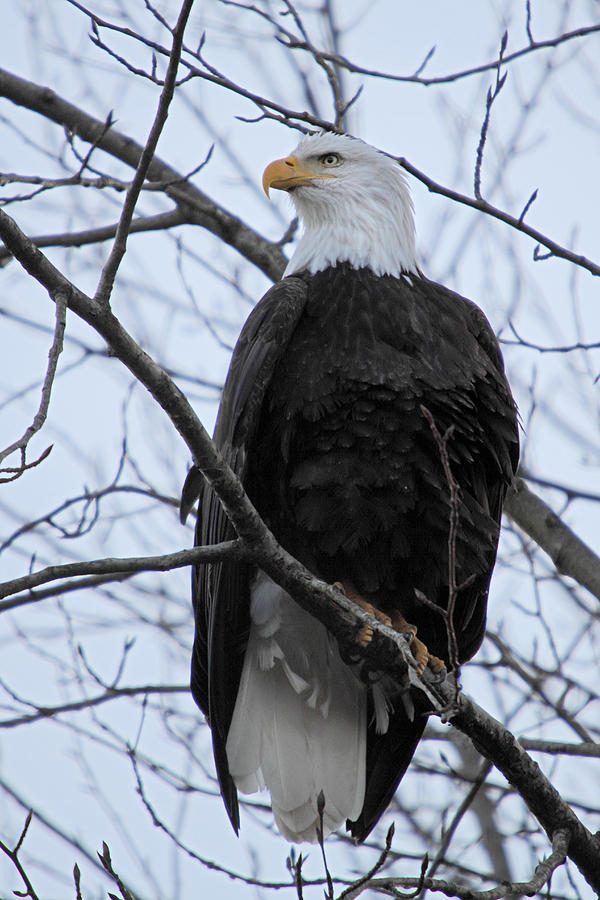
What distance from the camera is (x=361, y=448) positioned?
10.5ft

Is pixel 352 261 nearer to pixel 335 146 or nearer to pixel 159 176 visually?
pixel 335 146

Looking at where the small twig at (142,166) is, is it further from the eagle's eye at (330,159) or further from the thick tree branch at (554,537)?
the eagle's eye at (330,159)

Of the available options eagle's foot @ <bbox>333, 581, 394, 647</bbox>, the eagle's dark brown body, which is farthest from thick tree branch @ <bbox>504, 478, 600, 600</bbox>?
eagle's foot @ <bbox>333, 581, 394, 647</bbox>

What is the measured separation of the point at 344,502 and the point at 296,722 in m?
0.92

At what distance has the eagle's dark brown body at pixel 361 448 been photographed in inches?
125

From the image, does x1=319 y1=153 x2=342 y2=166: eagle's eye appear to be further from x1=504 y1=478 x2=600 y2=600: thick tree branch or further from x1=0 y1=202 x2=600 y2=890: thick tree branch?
x1=0 y1=202 x2=600 y2=890: thick tree branch

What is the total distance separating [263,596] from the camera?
3.55m

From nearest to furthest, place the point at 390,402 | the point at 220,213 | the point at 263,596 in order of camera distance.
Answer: the point at 390,402
the point at 263,596
the point at 220,213

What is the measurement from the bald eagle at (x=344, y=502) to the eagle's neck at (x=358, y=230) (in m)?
0.01

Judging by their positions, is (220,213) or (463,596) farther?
(220,213)

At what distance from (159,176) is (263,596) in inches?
79.2

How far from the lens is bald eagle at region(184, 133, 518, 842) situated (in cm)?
320

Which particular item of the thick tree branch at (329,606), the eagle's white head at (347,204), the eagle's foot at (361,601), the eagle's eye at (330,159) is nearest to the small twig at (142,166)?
the thick tree branch at (329,606)

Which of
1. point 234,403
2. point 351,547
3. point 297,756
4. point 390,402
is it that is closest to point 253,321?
point 234,403
